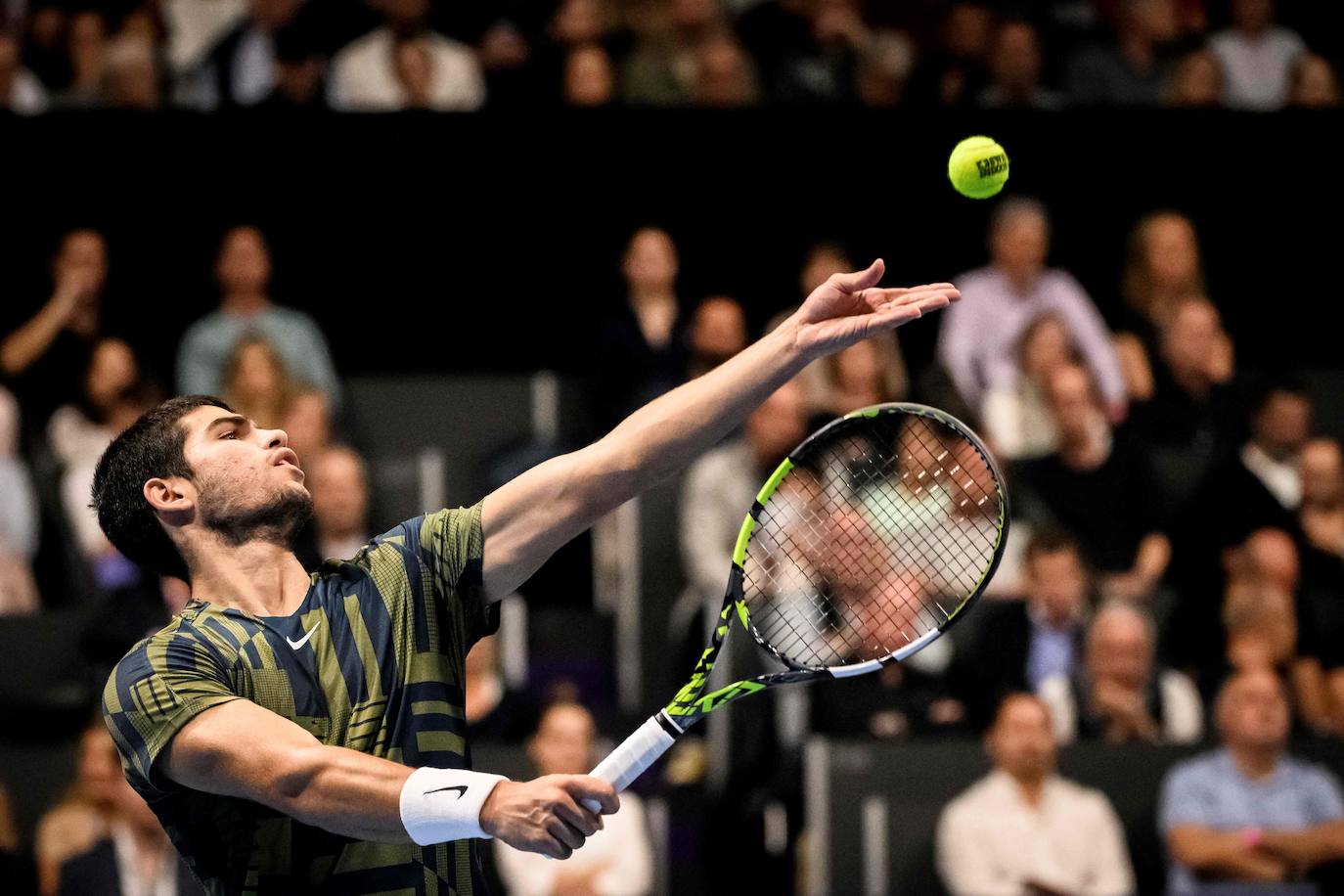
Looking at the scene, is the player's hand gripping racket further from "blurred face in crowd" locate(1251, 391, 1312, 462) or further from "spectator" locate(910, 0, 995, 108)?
"spectator" locate(910, 0, 995, 108)

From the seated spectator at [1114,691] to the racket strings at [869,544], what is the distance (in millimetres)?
941

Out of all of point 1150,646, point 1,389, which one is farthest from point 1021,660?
point 1,389

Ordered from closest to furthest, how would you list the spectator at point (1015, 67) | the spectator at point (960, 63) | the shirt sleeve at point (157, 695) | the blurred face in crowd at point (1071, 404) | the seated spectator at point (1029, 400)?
the shirt sleeve at point (157, 695), the blurred face in crowd at point (1071, 404), the seated spectator at point (1029, 400), the spectator at point (1015, 67), the spectator at point (960, 63)

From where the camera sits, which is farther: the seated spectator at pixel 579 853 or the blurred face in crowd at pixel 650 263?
the blurred face in crowd at pixel 650 263

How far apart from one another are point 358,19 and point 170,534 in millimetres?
7732

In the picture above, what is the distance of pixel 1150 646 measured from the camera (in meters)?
8.96

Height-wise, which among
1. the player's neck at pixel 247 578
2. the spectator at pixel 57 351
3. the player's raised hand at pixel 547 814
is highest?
the spectator at pixel 57 351

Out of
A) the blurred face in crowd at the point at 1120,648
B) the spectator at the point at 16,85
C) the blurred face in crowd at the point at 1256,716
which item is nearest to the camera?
the blurred face in crowd at the point at 1256,716

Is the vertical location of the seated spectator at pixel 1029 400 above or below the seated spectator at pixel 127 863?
above

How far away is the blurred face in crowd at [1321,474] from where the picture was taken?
10.2 metres

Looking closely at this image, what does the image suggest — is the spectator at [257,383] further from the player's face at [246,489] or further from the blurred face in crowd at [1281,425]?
the player's face at [246,489]

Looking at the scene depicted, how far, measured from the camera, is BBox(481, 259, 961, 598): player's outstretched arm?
376cm

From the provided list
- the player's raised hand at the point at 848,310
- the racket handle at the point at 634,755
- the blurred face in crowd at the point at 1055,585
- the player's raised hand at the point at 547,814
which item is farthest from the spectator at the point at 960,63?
the player's raised hand at the point at 547,814

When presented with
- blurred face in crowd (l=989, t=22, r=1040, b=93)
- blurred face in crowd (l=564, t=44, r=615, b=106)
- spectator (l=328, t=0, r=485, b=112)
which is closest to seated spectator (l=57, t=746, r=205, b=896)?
spectator (l=328, t=0, r=485, b=112)
